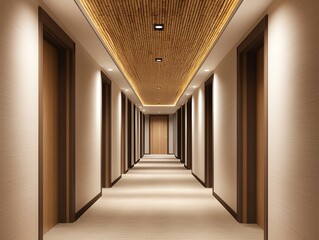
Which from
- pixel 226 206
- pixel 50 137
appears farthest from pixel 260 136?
pixel 50 137

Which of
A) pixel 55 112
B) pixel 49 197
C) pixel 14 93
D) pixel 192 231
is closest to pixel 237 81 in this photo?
pixel 192 231

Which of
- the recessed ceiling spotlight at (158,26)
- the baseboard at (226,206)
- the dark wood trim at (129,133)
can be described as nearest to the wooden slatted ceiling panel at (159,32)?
the recessed ceiling spotlight at (158,26)

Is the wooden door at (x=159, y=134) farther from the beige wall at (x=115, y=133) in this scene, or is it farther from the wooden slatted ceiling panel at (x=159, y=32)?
the wooden slatted ceiling panel at (x=159, y=32)

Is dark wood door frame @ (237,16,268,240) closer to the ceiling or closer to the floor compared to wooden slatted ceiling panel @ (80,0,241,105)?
closer to the floor

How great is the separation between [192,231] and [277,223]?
1.69 meters

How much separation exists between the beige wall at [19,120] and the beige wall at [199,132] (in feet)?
24.3

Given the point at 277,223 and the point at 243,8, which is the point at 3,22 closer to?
the point at 243,8

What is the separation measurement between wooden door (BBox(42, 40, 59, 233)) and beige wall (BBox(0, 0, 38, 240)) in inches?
47.2

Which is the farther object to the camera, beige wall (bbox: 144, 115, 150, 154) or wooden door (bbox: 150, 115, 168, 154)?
wooden door (bbox: 150, 115, 168, 154)

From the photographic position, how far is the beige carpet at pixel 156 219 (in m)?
5.83

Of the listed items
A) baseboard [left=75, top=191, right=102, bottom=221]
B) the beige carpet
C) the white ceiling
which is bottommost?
the beige carpet

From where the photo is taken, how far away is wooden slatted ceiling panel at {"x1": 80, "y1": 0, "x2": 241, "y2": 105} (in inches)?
219

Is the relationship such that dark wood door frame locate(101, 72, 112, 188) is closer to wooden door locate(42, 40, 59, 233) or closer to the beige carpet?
the beige carpet

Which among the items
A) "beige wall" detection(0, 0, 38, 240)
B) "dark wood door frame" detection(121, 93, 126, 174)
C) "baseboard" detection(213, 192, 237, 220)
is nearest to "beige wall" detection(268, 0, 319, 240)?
"baseboard" detection(213, 192, 237, 220)
